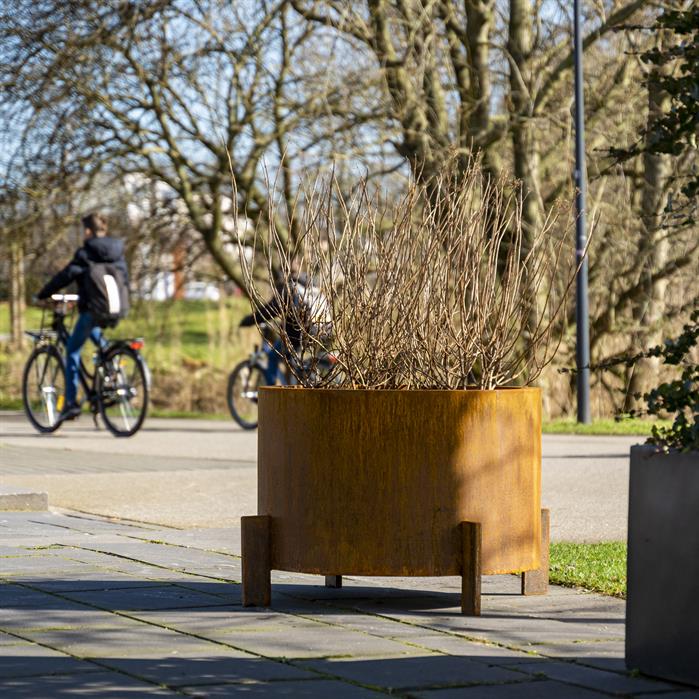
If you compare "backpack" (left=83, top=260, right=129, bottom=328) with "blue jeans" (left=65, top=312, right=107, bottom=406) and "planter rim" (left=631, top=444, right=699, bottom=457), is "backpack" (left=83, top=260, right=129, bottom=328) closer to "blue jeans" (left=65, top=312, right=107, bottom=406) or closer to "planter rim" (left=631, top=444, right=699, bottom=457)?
"blue jeans" (left=65, top=312, right=107, bottom=406)

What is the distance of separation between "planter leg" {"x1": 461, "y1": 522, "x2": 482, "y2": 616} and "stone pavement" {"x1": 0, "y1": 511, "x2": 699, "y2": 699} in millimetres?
63

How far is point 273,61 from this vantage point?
17.6m

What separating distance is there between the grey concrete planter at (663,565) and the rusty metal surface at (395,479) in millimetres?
1086

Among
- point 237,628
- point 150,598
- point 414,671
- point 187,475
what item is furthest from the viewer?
point 187,475

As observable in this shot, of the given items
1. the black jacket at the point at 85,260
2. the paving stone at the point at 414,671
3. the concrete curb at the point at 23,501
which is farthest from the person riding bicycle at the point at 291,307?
the black jacket at the point at 85,260

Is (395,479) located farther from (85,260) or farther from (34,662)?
(85,260)

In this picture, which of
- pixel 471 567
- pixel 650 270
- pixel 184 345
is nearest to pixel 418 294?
pixel 471 567

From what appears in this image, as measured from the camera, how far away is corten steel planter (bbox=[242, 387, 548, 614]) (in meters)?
5.28

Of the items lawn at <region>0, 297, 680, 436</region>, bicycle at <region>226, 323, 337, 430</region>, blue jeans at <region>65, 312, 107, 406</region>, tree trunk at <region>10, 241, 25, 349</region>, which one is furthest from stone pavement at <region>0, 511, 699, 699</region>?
lawn at <region>0, 297, 680, 436</region>

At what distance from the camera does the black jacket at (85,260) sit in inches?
557

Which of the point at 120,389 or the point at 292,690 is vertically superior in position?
the point at 120,389

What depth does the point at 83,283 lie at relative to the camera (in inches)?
562

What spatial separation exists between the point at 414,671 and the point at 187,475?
661 centimetres

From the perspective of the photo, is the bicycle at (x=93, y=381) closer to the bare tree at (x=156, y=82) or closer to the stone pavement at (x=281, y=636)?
the bare tree at (x=156, y=82)
